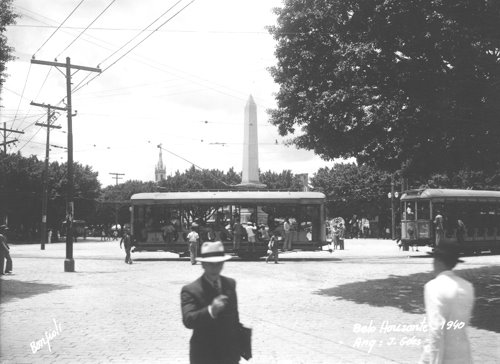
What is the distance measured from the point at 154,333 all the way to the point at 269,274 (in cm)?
888

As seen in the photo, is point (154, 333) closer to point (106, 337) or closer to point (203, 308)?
point (106, 337)

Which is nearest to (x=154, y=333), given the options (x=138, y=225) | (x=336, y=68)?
(x=336, y=68)

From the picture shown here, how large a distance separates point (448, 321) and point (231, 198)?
20.5 meters

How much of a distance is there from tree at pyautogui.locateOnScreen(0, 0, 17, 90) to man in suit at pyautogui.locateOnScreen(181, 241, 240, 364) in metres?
9.38

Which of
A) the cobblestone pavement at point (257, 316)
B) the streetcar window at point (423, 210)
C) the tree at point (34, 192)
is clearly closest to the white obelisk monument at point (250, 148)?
the streetcar window at point (423, 210)

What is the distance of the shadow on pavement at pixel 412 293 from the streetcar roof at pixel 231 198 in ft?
29.3

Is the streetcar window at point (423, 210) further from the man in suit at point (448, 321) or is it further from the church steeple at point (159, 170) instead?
the church steeple at point (159, 170)

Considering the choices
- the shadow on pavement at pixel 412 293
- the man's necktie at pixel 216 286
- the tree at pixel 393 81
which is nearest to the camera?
the man's necktie at pixel 216 286

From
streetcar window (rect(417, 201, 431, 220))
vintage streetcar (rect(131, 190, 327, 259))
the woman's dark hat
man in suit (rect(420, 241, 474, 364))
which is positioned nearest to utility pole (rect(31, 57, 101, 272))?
vintage streetcar (rect(131, 190, 327, 259))

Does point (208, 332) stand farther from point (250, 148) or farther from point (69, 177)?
point (250, 148)

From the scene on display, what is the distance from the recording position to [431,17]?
1012 cm

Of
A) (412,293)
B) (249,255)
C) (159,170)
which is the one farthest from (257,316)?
(159,170)

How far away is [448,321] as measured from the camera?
3.83 m

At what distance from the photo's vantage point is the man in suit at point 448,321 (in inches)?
150
